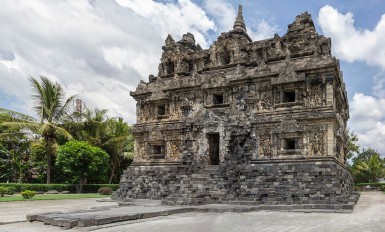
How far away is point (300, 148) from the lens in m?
17.8

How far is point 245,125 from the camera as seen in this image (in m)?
19.4

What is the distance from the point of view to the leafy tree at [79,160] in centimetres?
2748

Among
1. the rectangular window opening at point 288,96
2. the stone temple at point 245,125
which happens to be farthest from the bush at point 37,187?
the rectangular window opening at point 288,96

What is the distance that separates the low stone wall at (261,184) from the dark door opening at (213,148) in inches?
43.1

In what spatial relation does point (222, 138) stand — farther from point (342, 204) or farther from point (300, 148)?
point (342, 204)

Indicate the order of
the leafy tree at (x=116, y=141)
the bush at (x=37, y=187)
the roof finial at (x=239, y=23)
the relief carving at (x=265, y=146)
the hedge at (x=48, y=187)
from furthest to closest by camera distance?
1. the leafy tree at (x=116, y=141)
2. the hedge at (x=48, y=187)
3. the bush at (x=37, y=187)
4. the roof finial at (x=239, y=23)
5. the relief carving at (x=265, y=146)

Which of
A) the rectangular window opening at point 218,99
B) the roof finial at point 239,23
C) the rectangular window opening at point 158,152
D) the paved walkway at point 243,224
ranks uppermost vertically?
the roof finial at point 239,23

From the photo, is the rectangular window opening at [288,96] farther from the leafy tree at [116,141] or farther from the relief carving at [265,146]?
the leafy tree at [116,141]

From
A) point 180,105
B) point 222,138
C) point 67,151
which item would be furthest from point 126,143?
point 222,138

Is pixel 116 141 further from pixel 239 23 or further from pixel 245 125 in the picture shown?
pixel 245 125

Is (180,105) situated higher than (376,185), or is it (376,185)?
(180,105)

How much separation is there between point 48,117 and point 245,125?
19.0 meters

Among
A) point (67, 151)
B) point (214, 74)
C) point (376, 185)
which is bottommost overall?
point (376, 185)

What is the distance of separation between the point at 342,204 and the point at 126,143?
84.9ft
